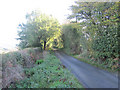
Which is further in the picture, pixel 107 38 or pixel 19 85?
pixel 107 38

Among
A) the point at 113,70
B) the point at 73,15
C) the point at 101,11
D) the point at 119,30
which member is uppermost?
the point at 73,15

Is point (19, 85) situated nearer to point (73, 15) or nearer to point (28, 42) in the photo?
point (73, 15)

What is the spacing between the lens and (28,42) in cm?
1634

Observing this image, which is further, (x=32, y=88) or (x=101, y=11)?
(x=101, y=11)

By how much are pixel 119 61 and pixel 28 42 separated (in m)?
→ 14.7

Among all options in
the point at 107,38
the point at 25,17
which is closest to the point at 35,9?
the point at 25,17

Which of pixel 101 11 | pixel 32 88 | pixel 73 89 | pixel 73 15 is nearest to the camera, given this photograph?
pixel 73 89

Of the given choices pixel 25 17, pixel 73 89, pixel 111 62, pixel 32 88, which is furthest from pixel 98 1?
pixel 25 17

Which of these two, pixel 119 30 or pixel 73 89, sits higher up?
pixel 119 30

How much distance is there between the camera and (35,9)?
55.7ft

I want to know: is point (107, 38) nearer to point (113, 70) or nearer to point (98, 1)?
point (113, 70)

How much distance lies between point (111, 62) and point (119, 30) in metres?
2.28

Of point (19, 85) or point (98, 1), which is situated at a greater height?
point (98, 1)

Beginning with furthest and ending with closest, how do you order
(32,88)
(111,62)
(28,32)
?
(28,32), (111,62), (32,88)
